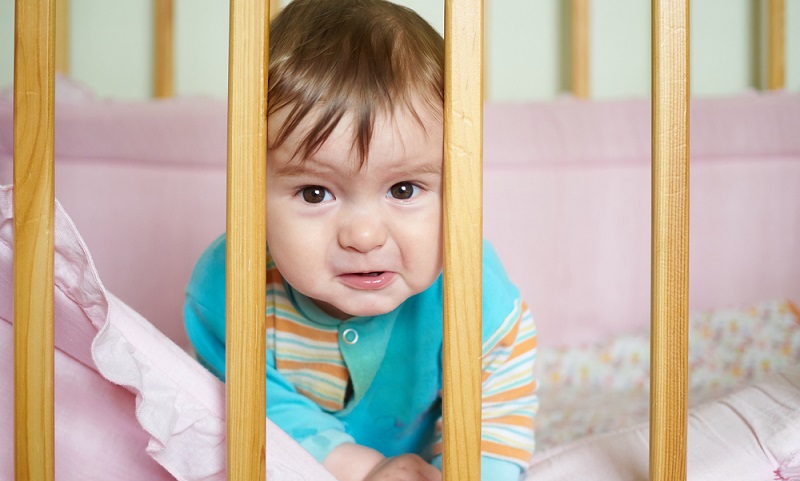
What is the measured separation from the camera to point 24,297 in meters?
0.59

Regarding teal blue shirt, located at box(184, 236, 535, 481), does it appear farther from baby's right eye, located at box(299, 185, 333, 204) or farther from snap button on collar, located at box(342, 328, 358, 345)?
baby's right eye, located at box(299, 185, 333, 204)

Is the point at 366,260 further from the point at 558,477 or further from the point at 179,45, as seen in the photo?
the point at 179,45

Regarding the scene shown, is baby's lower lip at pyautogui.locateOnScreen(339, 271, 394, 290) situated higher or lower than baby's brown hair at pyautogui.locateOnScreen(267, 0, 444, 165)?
lower

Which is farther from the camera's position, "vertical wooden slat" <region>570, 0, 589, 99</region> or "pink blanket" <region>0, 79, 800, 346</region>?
"vertical wooden slat" <region>570, 0, 589, 99</region>

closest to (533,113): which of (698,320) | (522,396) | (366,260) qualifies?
(698,320)

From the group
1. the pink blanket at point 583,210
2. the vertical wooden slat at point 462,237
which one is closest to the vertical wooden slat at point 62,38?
the pink blanket at point 583,210

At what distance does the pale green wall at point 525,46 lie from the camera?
65.7 inches

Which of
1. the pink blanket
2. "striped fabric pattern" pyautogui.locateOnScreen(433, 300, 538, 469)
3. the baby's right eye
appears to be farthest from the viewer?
the pink blanket

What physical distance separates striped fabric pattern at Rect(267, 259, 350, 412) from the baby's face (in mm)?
172

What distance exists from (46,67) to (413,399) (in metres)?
0.53

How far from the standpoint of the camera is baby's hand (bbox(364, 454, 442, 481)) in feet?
2.47

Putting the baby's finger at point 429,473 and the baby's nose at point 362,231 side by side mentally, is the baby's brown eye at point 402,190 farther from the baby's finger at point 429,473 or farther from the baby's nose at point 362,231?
the baby's finger at point 429,473

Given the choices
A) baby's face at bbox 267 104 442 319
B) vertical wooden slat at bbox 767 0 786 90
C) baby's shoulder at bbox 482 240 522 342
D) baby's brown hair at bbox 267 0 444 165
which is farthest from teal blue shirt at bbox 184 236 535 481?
vertical wooden slat at bbox 767 0 786 90

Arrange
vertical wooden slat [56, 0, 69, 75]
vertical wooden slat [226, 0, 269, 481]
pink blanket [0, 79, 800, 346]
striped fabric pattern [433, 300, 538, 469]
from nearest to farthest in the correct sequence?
vertical wooden slat [226, 0, 269, 481] → striped fabric pattern [433, 300, 538, 469] → pink blanket [0, 79, 800, 346] → vertical wooden slat [56, 0, 69, 75]
